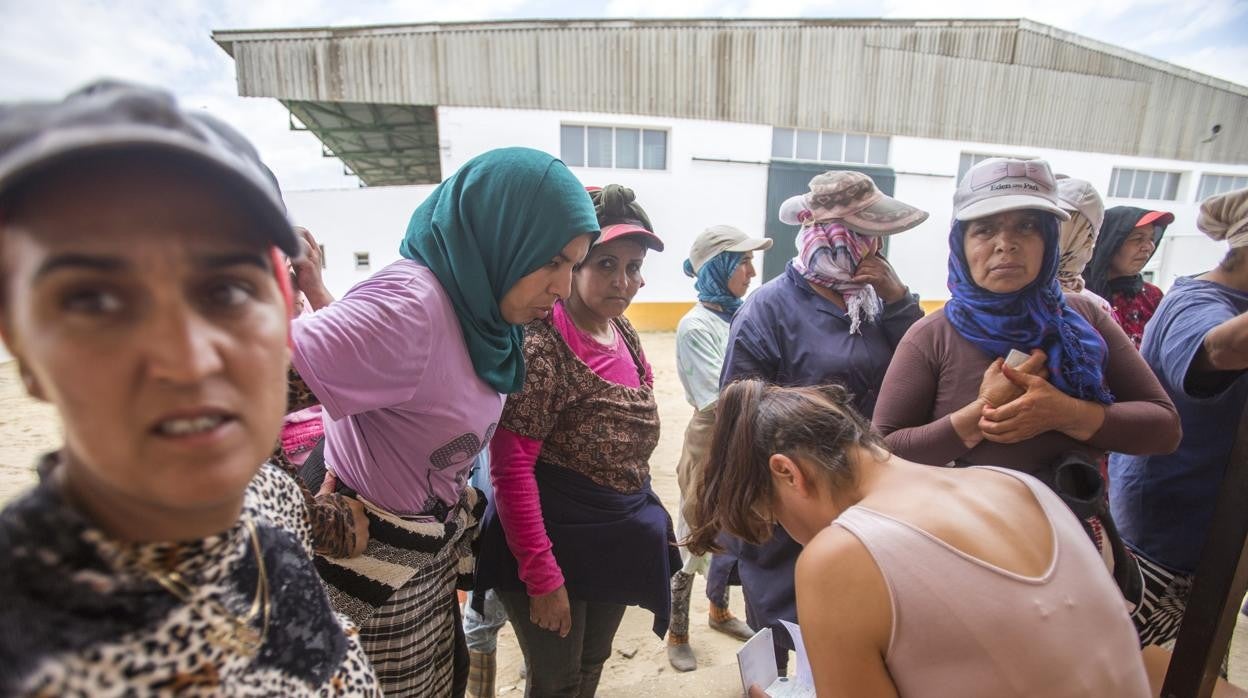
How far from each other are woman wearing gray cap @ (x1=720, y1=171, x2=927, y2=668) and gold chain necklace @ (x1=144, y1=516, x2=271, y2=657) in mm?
1558

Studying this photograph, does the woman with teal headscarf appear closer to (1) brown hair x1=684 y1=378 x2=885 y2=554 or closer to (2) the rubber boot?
(1) brown hair x1=684 y1=378 x2=885 y2=554

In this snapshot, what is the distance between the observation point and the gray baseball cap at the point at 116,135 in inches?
16.2

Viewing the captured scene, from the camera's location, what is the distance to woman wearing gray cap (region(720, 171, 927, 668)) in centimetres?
195

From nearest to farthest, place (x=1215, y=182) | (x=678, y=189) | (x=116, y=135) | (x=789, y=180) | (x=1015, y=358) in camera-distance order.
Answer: (x=116, y=135), (x=1015, y=358), (x=678, y=189), (x=789, y=180), (x=1215, y=182)

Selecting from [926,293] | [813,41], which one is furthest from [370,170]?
[926,293]

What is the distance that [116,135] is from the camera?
0.42 metres

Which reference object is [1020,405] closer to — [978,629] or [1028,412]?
[1028,412]

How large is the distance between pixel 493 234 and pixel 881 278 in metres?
1.48

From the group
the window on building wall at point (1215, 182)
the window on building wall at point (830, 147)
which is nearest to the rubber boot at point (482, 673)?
the window on building wall at point (830, 147)

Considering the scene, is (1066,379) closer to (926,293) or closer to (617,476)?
(617,476)

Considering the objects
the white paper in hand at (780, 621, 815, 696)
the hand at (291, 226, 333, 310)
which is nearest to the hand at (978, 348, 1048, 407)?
the white paper in hand at (780, 621, 815, 696)

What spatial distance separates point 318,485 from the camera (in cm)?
132

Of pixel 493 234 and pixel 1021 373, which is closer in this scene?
pixel 493 234

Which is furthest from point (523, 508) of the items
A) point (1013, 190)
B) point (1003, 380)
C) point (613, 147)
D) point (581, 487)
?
point (613, 147)
